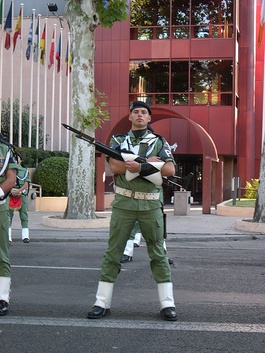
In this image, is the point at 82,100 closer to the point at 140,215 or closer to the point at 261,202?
the point at 261,202

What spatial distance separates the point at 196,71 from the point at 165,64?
152cm

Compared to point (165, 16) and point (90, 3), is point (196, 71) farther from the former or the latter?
point (90, 3)

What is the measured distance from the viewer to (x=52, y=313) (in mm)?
5750

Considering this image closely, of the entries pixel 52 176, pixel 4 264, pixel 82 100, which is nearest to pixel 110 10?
pixel 82 100

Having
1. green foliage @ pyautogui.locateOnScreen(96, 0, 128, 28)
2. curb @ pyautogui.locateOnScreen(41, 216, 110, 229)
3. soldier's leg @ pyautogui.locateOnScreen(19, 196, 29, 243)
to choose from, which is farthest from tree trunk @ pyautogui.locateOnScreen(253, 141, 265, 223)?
soldier's leg @ pyautogui.locateOnScreen(19, 196, 29, 243)

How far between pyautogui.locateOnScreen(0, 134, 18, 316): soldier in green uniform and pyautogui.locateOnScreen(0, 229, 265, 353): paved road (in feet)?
0.77

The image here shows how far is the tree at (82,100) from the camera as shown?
15.6 metres

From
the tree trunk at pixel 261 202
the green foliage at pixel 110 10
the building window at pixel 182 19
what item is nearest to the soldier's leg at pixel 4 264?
the tree trunk at pixel 261 202

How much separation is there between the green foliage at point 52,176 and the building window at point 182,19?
920 cm

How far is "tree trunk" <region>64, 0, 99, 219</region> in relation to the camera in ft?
51.2

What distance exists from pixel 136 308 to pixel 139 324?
653 millimetres

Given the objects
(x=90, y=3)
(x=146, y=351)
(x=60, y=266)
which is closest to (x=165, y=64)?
(x=90, y=3)

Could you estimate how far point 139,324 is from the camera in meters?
5.36

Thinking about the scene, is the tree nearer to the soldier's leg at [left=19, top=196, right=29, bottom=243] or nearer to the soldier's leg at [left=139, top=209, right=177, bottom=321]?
the soldier's leg at [left=19, top=196, right=29, bottom=243]
